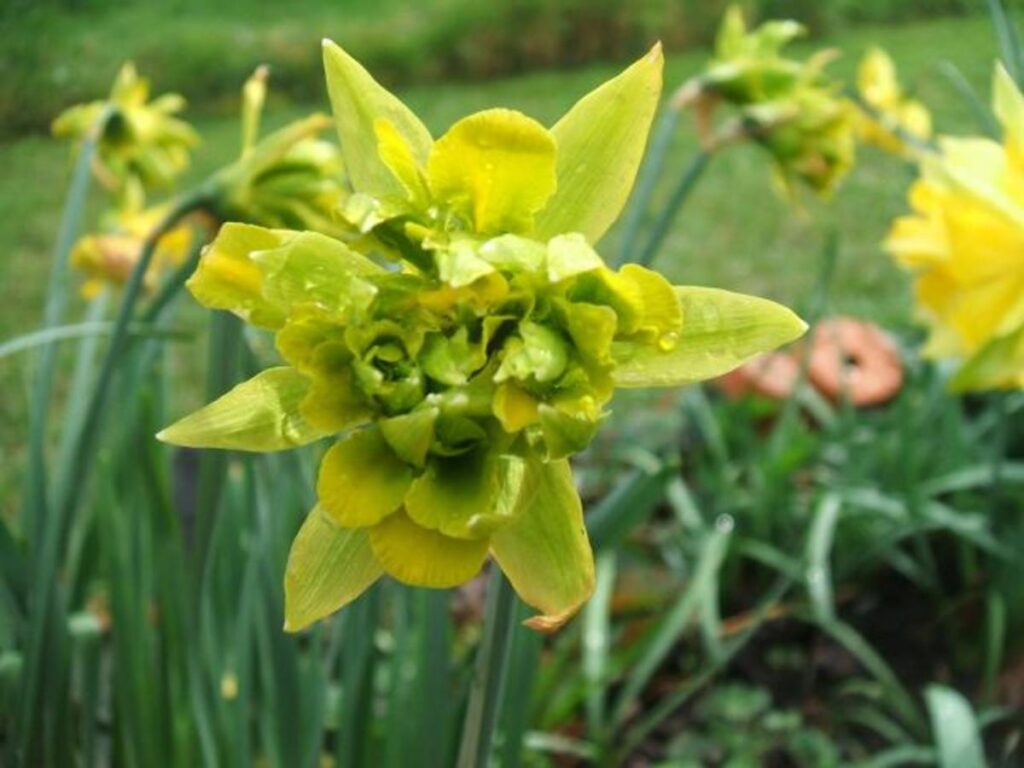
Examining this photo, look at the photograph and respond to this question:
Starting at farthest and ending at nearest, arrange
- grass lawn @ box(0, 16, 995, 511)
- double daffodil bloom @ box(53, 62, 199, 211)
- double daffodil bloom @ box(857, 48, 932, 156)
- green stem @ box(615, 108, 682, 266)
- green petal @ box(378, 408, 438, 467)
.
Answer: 1. grass lawn @ box(0, 16, 995, 511)
2. double daffodil bloom @ box(857, 48, 932, 156)
3. double daffodil bloom @ box(53, 62, 199, 211)
4. green stem @ box(615, 108, 682, 266)
5. green petal @ box(378, 408, 438, 467)

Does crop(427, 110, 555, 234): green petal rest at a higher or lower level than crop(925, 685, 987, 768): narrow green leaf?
higher

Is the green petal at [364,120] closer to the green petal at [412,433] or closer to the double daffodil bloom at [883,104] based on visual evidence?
the green petal at [412,433]

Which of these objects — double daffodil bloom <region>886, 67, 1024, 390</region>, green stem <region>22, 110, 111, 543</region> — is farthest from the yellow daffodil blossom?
double daffodil bloom <region>886, 67, 1024, 390</region>

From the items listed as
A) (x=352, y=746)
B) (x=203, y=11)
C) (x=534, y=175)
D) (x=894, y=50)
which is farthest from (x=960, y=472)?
(x=203, y=11)

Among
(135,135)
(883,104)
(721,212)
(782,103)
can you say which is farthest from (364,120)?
(721,212)

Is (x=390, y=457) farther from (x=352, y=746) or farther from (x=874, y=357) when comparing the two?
(x=874, y=357)

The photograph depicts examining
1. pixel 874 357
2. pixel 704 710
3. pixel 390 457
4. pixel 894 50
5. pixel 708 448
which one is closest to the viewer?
pixel 390 457

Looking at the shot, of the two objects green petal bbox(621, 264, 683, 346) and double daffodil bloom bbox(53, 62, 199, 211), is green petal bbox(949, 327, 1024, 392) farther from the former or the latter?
double daffodil bloom bbox(53, 62, 199, 211)
